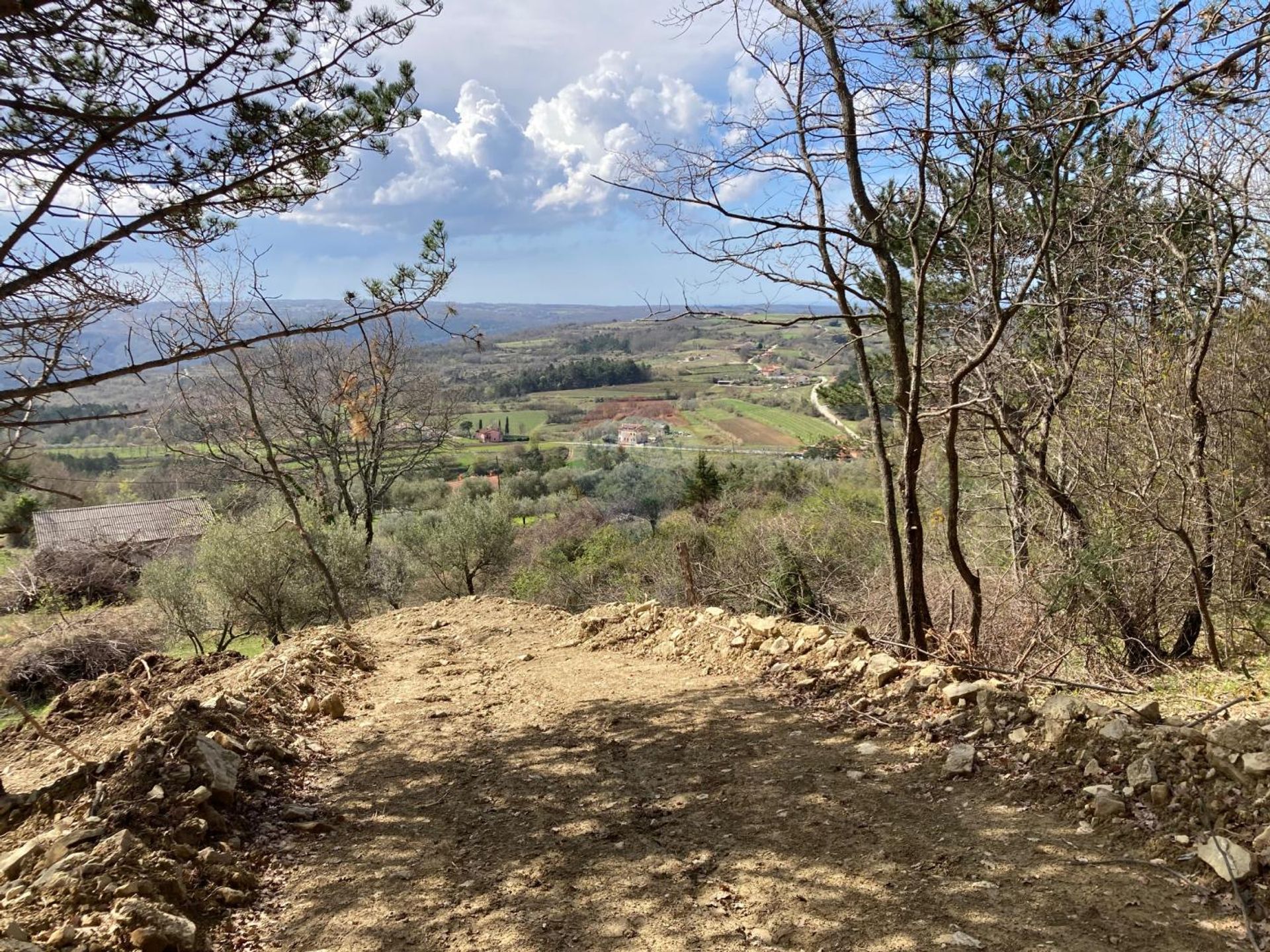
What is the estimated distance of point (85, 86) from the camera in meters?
4.20

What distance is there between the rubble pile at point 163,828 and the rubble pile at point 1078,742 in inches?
127

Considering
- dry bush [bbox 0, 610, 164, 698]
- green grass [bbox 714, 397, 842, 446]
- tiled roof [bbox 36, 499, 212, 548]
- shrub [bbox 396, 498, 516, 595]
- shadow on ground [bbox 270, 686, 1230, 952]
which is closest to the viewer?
shadow on ground [bbox 270, 686, 1230, 952]

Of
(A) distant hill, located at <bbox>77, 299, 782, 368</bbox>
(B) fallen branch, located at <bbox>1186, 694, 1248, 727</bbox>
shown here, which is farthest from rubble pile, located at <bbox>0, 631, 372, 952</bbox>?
(B) fallen branch, located at <bbox>1186, 694, 1248, 727</bbox>

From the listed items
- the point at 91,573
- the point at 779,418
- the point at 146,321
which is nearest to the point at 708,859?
the point at 146,321

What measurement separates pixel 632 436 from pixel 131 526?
24.1 meters

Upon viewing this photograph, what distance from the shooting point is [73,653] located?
13.1 m

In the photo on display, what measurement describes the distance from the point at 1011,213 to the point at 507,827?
6897 mm

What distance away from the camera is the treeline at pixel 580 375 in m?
Answer: 51.3

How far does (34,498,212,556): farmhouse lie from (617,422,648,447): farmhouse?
872 inches

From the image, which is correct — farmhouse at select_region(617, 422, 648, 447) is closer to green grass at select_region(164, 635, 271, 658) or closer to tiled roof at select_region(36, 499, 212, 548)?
tiled roof at select_region(36, 499, 212, 548)

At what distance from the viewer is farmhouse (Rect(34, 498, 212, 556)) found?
62.9ft

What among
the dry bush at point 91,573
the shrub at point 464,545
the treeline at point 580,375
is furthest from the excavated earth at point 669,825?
the treeline at point 580,375

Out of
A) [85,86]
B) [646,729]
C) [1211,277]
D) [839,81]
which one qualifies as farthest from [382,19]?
[1211,277]

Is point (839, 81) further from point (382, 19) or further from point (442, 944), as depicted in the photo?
point (442, 944)
